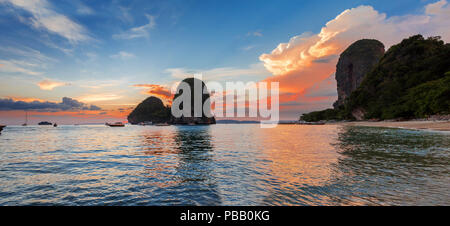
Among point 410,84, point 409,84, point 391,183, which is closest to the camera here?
point 391,183

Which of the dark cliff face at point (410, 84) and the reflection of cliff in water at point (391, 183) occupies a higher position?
the dark cliff face at point (410, 84)

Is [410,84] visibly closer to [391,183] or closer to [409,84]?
[409,84]

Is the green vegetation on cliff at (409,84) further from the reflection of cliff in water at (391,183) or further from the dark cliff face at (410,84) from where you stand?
the reflection of cliff in water at (391,183)

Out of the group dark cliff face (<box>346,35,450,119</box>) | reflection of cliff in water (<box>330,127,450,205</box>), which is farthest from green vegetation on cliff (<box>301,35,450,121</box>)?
reflection of cliff in water (<box>330,127,450,205</box>)

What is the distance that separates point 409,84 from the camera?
9025cm

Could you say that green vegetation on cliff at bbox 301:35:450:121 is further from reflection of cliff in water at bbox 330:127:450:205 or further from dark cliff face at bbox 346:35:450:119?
reflection of cliff in water at bbox 330:127:450:205

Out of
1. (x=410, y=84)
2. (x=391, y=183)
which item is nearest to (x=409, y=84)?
(x=410, y=84)

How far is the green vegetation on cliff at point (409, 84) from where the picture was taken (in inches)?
2571

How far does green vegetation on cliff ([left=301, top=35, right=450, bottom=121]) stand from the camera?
6531cm

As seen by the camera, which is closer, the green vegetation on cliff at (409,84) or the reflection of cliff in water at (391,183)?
the reflection of cliff in water at (391,183)

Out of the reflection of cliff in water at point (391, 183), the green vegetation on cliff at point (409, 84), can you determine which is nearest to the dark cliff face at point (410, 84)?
the green vegetation on cliff at point (409, 84)

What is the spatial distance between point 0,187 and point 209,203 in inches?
384
